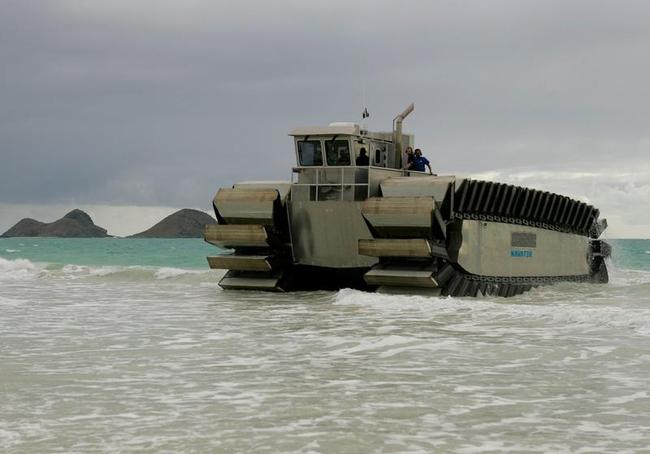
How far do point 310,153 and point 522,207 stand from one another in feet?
19.4

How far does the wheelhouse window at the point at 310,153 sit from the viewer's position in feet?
64.2

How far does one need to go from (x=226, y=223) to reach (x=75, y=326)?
7.88m

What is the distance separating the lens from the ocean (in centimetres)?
586

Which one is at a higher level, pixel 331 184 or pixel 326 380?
pixel 331 184

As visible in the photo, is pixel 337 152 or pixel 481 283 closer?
pixel 337 152

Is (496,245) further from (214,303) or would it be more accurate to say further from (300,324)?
(300,324)

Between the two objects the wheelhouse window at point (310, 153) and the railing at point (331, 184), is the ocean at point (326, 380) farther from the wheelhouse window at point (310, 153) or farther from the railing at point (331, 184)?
the wheelhouse window at point (310, 153)

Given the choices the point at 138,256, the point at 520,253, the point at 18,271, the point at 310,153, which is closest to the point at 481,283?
the point at 520,253

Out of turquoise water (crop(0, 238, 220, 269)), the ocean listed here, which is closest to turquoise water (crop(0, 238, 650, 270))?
turquoise water (crop(0, 238, 220, 269))

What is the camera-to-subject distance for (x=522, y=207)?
22.3m

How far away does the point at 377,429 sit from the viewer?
19.8ft

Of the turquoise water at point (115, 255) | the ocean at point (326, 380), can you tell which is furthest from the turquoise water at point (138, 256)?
the ocean at point (326, 380)

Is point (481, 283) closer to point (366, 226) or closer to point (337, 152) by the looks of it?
point (366, 226)

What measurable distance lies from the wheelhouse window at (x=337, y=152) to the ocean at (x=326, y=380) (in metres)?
5.13
